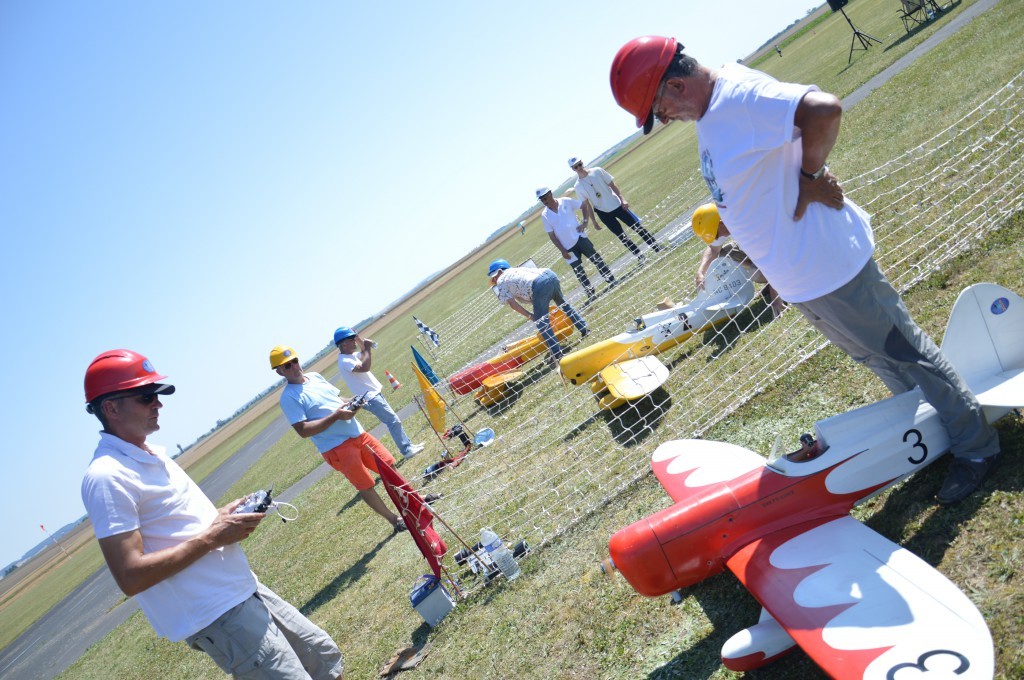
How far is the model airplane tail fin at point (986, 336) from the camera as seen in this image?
3.49 meters

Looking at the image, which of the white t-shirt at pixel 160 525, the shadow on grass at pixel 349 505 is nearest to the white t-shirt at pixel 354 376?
the shadow on grass at pixel 349 505

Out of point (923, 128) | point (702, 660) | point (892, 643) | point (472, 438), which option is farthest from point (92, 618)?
point (923, 128)

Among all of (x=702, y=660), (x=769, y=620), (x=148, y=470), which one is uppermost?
(x=148, y=470)

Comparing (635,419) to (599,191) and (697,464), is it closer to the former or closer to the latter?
(697,464)

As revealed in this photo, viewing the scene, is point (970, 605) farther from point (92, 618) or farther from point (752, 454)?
point (92, 618)

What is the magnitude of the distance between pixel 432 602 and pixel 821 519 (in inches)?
133

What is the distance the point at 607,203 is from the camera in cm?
1295

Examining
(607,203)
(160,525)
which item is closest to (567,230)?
(607,203)

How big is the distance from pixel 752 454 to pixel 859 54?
2334 centimetres

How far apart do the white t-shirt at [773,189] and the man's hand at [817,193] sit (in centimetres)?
3

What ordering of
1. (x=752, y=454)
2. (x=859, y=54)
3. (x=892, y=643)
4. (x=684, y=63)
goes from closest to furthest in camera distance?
(x=892, y=643) → (x=684, y=63) → (x=752, y=454) → (x=859, y=54)

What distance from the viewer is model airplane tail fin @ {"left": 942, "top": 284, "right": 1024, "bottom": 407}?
3.49 m

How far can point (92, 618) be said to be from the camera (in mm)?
16297

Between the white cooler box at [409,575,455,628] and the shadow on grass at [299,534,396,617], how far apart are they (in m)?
2.23
